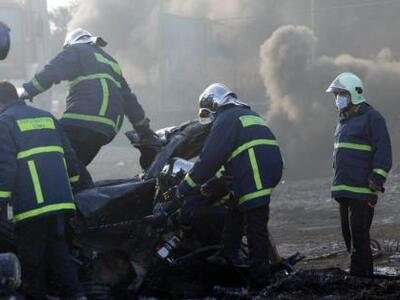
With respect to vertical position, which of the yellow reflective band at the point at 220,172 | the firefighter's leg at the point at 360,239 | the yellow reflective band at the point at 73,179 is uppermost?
the yellow reflective band at the point at 73,179

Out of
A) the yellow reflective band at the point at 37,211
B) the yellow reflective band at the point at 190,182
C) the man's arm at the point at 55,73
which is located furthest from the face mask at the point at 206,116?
the yellow reflective band at the point at 37,211

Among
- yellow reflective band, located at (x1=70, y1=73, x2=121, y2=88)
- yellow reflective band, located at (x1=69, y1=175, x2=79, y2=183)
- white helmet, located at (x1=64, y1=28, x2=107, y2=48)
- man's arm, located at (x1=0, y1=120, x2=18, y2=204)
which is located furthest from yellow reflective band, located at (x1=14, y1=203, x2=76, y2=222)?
white helmet, located at (x1=64, y1=28, x2=107, y2=48)

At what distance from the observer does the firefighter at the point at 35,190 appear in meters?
5.77

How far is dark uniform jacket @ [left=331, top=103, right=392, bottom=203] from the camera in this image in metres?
6.99

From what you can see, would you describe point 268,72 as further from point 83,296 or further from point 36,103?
point 83,296

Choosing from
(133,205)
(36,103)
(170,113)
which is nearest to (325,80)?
(170,113)

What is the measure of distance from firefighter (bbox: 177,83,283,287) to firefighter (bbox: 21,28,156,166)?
1.03 meters

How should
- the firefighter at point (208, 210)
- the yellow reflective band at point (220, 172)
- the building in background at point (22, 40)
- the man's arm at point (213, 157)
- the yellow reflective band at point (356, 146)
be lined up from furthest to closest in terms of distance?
the building in background at point (22, 40) → the yellow reflective band at point (356, 146) → the yellow reflective band at point (220, 172) → the firefighter at point (208, 210) → the man's arm at point (213, 157)

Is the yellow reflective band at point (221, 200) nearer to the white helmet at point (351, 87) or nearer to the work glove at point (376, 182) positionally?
the work glove at point (376, 182)

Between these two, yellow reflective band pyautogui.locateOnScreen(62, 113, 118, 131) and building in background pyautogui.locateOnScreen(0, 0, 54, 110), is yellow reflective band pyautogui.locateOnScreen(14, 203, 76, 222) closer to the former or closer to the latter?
yellow reflective band pyautogui.locateOnScreen(62, 113, 118, 131)

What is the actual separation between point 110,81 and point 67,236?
1503mm

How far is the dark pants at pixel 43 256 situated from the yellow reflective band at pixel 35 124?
61cm

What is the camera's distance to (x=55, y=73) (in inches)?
277

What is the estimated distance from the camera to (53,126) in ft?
19.8
